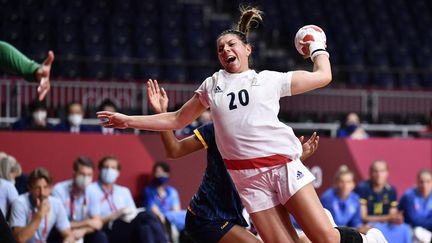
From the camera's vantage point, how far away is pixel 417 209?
37.8 feet

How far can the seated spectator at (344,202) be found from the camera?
1105cm

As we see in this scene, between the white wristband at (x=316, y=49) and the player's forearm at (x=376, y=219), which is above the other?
the white wristband at (x=316, y=49)

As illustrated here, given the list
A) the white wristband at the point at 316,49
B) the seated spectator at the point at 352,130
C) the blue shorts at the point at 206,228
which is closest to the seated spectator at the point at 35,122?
the seated spectator at the point at 352,130

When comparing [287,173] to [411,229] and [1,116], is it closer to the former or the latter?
[411,229]

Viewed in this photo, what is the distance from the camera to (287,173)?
5461mm

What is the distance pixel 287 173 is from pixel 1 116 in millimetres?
8658

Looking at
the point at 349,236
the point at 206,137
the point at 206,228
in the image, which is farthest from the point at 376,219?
the point at 349,236

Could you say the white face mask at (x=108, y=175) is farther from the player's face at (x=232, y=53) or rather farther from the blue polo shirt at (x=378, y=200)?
the player's face at (x=232, y=53)

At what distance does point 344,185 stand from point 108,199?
3.02 meters

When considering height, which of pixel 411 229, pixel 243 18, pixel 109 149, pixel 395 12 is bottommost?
pixel 411 229

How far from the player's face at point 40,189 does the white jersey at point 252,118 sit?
377 cm

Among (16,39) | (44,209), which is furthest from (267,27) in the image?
(44,209)

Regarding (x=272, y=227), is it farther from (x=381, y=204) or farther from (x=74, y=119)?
(x=74, y=119)

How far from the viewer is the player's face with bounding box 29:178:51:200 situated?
8.91 metres
